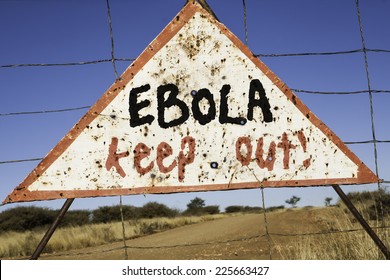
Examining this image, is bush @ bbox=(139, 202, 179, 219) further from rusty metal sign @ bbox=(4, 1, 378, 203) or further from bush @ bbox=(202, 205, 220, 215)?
rusty metal sign @ bbox=(4, 1, 378, 203)

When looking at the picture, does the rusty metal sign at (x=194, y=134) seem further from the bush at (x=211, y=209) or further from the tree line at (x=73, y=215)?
the bush at (x=211, y=209)

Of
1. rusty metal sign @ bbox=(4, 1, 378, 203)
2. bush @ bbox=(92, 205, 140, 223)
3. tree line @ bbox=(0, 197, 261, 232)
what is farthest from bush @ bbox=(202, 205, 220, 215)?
rusty metal sign @ bbox=(4, 1, 378, 203)

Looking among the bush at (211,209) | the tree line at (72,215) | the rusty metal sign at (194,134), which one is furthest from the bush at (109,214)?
the rusty metal sign at (194,134)

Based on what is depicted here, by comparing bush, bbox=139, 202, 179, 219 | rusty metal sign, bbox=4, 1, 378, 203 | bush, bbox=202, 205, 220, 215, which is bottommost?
bush, bbox=202, 205, 220, 215

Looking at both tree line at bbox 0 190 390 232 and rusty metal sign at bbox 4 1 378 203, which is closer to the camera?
rusty metal sign at bbox 4 1 378 203

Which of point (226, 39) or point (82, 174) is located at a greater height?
point (226, 39)

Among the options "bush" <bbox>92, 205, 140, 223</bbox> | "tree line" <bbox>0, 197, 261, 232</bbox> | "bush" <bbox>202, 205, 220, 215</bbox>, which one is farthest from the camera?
"bush" <bbox>202, 205, 220, 215</bbox>

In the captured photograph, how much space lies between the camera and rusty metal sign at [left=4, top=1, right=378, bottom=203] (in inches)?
79.2

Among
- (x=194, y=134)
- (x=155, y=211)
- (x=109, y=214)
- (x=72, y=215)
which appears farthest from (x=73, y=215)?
A: (x=194, y=134)

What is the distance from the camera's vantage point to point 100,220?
2969 cm
